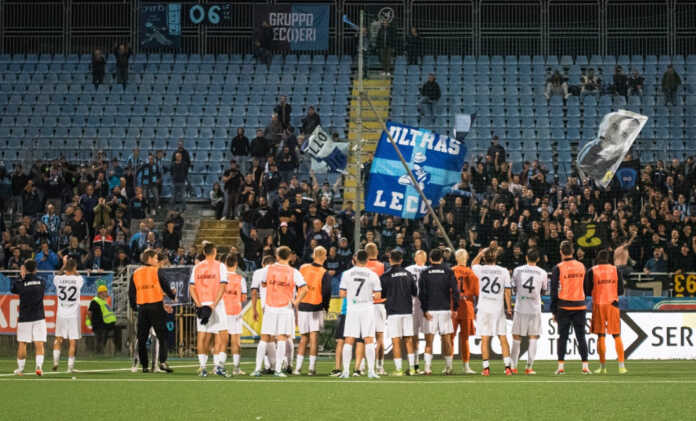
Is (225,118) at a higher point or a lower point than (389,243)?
higher

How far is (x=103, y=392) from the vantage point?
14.3 m

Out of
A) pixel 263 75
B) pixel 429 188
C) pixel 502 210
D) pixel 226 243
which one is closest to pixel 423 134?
pixel 429 188

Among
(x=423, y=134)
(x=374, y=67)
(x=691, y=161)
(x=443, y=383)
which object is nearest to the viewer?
(x=443, y=383)

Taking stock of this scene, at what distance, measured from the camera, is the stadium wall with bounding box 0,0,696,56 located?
39969 mm

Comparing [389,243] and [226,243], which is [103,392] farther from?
[226,243]

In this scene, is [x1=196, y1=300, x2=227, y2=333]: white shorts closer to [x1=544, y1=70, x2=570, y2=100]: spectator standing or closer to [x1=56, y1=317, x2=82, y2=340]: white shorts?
[x1=56, y1=317, x2=82, y2=340]: white shorts

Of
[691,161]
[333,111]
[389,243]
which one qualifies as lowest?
[389,243]

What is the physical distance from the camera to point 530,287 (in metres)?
18.6

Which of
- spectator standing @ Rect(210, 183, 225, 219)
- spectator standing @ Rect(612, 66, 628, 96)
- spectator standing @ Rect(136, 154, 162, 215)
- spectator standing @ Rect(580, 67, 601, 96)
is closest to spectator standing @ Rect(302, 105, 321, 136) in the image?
spectator standing @ Rect(210, 183, 225, 219)

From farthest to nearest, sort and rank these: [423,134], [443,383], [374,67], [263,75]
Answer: [263,75]
[374,67]
[423,134]
[443,383]

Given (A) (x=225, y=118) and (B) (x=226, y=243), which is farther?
(A) (x=225, y=118)

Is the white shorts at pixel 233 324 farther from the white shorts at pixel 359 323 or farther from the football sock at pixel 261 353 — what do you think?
the white shorts at pixel 359 323

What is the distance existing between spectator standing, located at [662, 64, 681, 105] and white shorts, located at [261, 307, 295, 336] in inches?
880

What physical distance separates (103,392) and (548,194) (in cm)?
1639
